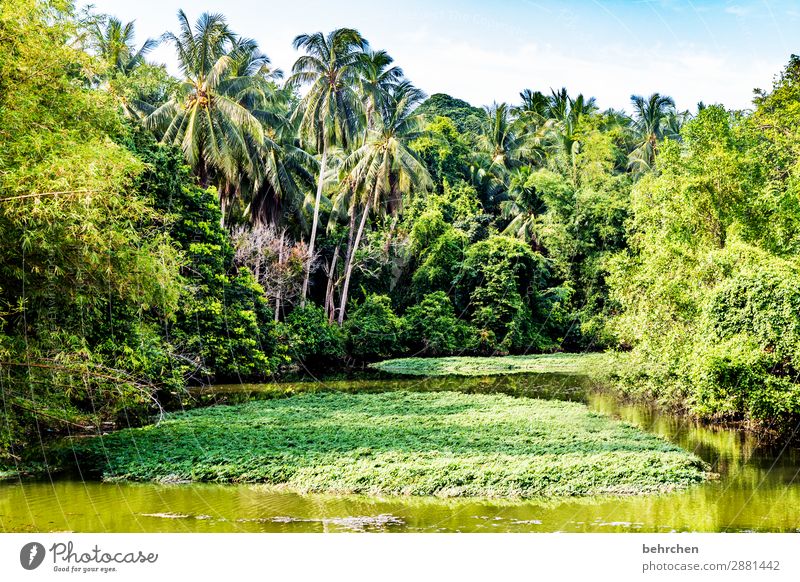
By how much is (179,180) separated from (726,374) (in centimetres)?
1451

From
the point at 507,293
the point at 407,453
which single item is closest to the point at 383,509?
the point at 407,453

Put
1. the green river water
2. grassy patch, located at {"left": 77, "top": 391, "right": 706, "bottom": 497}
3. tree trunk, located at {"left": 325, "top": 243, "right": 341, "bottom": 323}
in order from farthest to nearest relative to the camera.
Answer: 1. tree trunk, located at {"left": 325, "top": 243, "right": 341, "bottom": 323}
2. grassy patch, located at {"left": 77, "top": 391, "right": 706, "bottom": 497}
3. the green river water

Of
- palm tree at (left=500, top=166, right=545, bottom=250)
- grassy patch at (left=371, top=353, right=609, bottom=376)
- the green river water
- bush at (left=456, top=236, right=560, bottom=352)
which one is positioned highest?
palm tree at (left=500, top=166, right=545, bottom=250)

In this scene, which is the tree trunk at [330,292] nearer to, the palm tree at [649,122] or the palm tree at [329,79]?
the palm tree at [329,79]

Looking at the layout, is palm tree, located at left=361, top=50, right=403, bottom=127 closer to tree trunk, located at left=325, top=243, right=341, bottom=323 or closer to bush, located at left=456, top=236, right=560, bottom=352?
tree trunk, located at left=325, top=243, right=341, bottom=323

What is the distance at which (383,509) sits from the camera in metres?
8.34

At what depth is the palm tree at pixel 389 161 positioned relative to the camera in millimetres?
29089

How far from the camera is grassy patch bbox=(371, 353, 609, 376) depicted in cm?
2611

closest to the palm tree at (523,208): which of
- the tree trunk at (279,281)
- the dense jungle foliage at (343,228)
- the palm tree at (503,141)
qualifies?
the dense jungle foliage at (343,228)

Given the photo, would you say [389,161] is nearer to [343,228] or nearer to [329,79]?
[329,79]

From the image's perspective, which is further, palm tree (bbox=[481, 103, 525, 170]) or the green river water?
palm tree (bbox=[481, 103, 525, 170])
